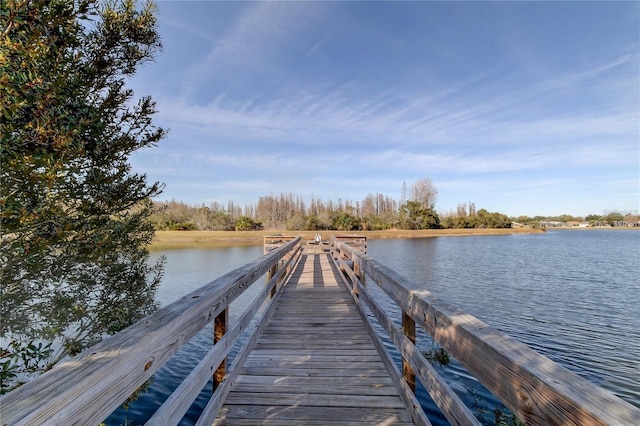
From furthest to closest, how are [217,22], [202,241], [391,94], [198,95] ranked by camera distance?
[202,241]
[391,94]
[198,95]
[217,22]

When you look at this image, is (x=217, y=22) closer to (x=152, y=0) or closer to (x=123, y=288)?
(x=152, y=0)

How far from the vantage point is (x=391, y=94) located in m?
26.0

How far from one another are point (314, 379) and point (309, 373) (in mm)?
117

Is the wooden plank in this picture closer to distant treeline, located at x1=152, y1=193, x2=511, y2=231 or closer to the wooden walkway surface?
the wooden walkway surface

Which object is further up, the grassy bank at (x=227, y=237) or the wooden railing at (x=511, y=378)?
the wooden railing at (x=511, y=378)

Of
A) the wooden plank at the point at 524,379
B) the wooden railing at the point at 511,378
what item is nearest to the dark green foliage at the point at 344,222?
the wooden railing at the point at 511,378

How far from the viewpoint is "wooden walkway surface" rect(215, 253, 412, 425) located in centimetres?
209

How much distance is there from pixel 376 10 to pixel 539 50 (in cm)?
1133

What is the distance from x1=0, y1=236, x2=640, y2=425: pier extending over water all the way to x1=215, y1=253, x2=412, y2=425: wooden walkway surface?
10 mm

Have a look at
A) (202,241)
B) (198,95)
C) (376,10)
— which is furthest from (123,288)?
(202,241)

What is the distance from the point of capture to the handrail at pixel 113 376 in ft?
2.38

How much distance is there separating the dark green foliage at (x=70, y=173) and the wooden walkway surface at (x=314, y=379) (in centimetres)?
278

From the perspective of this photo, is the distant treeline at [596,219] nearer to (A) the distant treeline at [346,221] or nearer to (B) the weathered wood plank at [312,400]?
(A) the distant treeline at [346,221]

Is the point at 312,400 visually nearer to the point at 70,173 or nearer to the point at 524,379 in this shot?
the point at 524,379
